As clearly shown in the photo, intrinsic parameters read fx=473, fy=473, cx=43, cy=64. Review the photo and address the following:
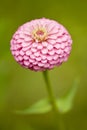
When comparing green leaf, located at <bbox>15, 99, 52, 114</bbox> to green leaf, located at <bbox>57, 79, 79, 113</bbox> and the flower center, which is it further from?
the flower center

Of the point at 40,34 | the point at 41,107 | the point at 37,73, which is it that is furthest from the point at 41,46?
the point at 37,73

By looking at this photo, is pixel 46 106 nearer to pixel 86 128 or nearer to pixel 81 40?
pixel 86 128

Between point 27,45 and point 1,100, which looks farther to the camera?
point 1,100

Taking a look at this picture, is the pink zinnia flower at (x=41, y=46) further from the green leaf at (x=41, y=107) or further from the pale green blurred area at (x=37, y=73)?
the pale green blurred area at (x=37, y=73)

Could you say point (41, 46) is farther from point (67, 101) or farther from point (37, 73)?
A: point (37, 73)

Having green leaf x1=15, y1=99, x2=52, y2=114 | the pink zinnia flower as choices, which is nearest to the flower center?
the pink zinnia flower
